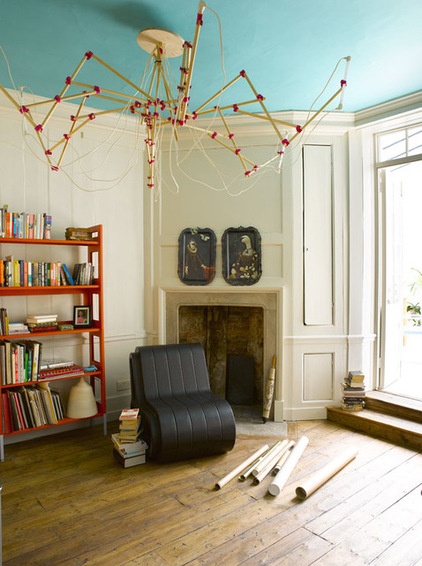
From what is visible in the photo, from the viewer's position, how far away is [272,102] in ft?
12.1

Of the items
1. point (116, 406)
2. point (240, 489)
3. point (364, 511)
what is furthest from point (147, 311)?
point (364, 511)

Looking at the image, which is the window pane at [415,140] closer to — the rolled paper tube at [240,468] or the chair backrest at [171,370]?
the chair backrest at [171,370]

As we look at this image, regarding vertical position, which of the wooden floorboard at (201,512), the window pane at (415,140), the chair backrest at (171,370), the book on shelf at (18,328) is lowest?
the wooden floorboard at (201,512)

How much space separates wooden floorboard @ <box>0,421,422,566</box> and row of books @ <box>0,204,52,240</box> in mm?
1808

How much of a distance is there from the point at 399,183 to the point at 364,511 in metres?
3.26

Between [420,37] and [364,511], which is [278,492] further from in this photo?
[420,37]

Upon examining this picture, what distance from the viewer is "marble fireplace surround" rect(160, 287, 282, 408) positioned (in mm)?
4074

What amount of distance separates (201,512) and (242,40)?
3004 millimetres

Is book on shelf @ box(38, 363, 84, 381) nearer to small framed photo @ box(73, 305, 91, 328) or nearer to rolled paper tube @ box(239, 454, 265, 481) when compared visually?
small framed photo @ box(73, 305, 91, 328)

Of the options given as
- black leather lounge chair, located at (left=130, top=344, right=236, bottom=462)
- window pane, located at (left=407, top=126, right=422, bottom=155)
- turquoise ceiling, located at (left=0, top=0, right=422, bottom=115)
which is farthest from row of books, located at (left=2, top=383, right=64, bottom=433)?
window pane, located at (left=407, top=126, right=422, bottom=155)

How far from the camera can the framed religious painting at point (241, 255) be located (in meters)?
4.07

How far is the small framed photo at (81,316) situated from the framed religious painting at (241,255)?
1.36m

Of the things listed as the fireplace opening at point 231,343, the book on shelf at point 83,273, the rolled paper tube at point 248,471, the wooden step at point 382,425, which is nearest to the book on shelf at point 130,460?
the rolled paper tube at point 248,471

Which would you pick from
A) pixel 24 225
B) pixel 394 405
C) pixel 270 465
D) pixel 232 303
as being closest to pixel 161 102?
pixel 24 225
